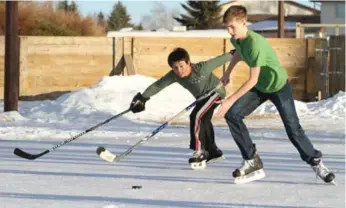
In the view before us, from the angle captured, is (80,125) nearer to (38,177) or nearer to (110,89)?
(110,89)

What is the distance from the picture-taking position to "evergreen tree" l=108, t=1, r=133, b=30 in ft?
283

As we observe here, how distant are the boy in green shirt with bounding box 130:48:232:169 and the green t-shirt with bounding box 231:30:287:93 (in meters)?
0.98

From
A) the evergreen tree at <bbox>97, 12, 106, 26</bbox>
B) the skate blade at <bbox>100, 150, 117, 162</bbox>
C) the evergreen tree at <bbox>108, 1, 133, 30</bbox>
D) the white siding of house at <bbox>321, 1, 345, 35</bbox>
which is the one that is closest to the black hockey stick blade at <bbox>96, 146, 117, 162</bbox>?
the skate blade at <bbox>100, 150, 117, 162</bbox>

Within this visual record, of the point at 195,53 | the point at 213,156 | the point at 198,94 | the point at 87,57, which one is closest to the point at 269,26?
the point at 195,53

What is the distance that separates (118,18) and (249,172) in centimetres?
8059

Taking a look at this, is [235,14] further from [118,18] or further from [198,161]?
[118,18]

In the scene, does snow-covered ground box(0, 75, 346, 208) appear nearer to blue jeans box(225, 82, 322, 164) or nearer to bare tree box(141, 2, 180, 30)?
blue jeans box(225, 82, 322, 164)

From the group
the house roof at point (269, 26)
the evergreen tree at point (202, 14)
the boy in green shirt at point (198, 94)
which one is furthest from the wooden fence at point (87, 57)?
the evergreen tree at point (202, 14)

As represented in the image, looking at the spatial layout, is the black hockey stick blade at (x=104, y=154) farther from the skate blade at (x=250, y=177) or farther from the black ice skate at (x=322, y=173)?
the black ice skate at (x=322, y=173)

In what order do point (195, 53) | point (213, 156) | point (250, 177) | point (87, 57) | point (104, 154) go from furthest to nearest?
point (195, 53) < point (87, 57) < point (213, 156) < point (104, 154) < point (250, 177)

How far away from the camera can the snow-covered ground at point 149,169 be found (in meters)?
6.15

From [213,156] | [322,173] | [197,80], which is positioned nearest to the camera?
[322,173]

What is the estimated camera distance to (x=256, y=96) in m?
7.00

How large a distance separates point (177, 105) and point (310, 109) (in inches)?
105
